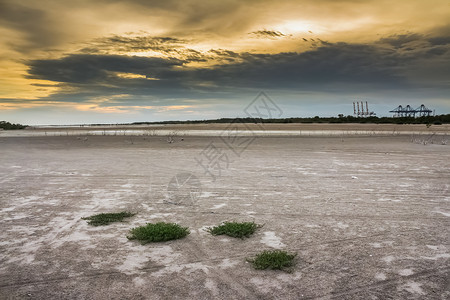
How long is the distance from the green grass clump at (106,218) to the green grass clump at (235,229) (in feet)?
7.86

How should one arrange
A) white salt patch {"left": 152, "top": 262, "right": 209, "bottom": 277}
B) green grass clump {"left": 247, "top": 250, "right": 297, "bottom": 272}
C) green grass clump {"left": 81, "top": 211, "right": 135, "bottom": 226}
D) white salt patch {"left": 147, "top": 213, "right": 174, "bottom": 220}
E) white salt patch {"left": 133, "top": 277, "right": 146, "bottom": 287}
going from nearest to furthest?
1. white salt patch {"left": 133, "top": 277, "right": 146, "bottom": 287}
2. white salt patch {"left": 152, "top": 262, "right": 209, "bottom": 277}
3. green grass clump {"left": 247, "top": 250, "right": 297, "bottom": 272}
4. green grass clump {"left": 81, "top": 211, "right": 135, "bottom": 226}
5. white salt patch {"left": 147, "top": 213, "right": 174, "bottom": 220}

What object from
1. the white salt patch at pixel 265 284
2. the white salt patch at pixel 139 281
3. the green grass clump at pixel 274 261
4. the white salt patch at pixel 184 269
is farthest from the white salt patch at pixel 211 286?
the white salt patch at pixel 139 281

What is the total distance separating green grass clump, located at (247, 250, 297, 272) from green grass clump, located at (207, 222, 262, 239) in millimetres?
1127

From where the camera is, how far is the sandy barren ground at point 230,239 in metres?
5.02

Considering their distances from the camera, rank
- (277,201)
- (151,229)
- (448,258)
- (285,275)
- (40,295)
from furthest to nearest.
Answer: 1. (277,201)
2. (151,229)
3. (448,258)
4. (285,275)
5. (40,295)

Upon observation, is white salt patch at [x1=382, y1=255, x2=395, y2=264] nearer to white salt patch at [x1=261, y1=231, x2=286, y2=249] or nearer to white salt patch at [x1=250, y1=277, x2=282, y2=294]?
white salt patch at [x1=261, y1=231, x2=286, y2=249]

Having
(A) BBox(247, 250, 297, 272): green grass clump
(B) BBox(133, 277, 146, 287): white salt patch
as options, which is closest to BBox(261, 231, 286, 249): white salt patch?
(A) BBox(247, 250, 297, 272): green grass clump

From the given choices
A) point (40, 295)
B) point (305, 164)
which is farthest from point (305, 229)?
point (305, 164)

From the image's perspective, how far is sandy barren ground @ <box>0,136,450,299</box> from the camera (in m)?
5.02

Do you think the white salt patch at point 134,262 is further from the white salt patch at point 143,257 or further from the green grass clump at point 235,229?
the green grass clump at point 235,229

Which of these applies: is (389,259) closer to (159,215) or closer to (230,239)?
(230,239)

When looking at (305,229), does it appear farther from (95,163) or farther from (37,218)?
(95,163)

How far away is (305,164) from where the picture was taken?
17781mm

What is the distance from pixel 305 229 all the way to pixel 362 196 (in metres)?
3.98
